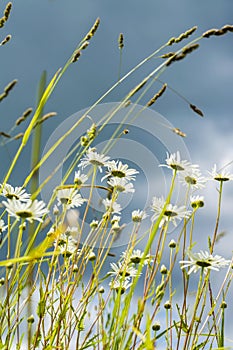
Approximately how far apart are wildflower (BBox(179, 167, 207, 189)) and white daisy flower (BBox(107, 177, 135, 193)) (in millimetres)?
148

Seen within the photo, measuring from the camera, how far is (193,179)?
1479 mm

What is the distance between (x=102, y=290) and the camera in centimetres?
167

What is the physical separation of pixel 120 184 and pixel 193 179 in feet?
0.66

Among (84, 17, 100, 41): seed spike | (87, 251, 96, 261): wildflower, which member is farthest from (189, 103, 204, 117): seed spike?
(87, 251, 96, 261): wildflower

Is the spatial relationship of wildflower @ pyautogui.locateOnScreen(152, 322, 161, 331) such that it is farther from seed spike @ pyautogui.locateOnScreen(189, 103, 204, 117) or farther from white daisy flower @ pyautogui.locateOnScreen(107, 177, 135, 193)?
seed spike @ pyautogui.locateOnScreen(189, 103, 204, 117)

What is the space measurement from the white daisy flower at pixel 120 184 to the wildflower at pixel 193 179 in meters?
0.15

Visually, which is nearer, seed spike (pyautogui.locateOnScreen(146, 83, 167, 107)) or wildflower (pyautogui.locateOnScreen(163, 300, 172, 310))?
seed spike (pyautogui.locateOnScreen(146, 83, 167, 107))

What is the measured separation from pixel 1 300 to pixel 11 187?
313mm

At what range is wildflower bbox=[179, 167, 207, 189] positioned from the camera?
1.47 metres

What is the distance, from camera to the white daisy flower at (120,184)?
A: 150cm

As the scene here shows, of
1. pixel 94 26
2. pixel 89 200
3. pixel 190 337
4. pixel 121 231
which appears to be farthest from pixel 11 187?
pixel 190 337

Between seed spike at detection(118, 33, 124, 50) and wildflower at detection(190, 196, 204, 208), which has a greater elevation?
seed spike at detection(118, 33, 124, 50)

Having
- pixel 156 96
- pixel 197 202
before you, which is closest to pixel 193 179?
pixel 197 202

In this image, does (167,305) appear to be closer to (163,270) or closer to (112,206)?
(163,270)
